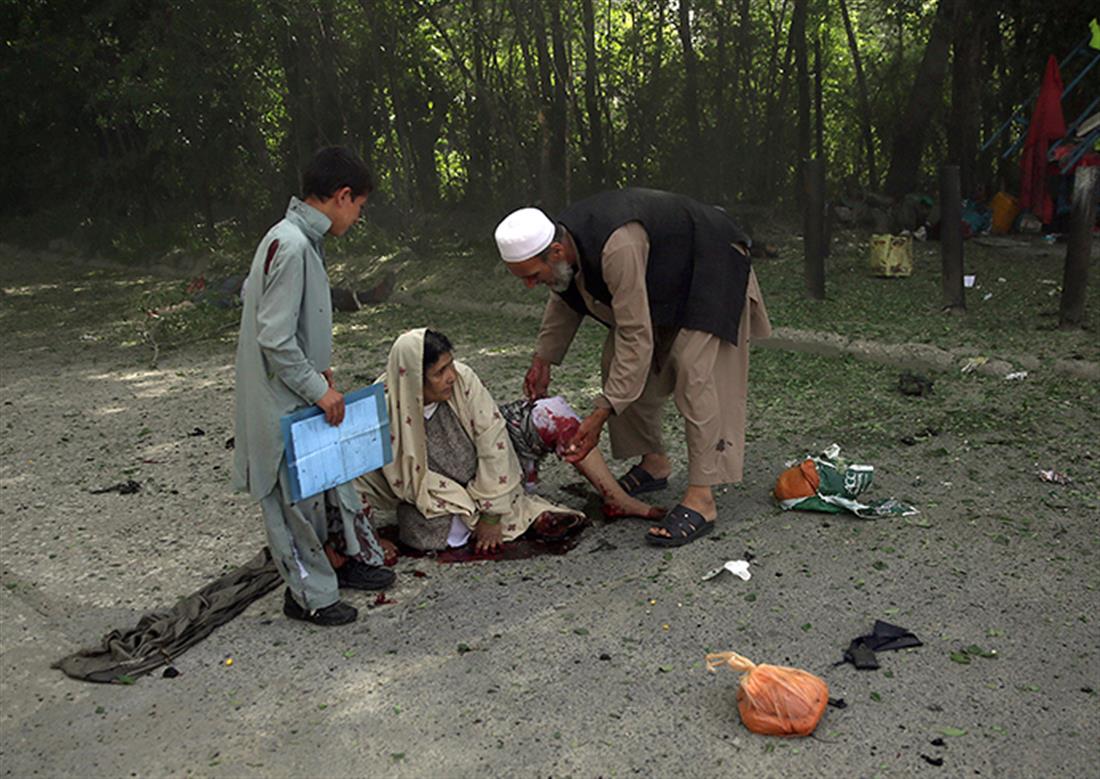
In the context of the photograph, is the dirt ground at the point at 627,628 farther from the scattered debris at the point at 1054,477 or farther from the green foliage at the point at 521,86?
the green foliage at the point at 521,86

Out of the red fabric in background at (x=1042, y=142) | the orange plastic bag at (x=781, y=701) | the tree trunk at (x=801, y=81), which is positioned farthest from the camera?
the tree trunk at (x=801, y=81)

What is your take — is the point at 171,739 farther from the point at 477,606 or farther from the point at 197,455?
the point at 197,455

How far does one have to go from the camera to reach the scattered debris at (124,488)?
5.68m

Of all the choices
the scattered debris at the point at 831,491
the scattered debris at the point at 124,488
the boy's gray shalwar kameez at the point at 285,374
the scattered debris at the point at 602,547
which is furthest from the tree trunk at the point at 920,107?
the boy's gray shalwar kameez at the point at 285,374

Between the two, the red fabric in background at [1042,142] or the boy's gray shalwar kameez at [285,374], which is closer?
the boy's gray shalwar kameez at [285,374]

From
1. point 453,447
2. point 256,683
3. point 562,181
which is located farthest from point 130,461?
point 562,181

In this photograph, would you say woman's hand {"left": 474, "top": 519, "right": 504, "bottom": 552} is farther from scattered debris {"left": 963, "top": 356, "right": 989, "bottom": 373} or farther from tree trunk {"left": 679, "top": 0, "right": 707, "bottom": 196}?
tree trunk {"left": 679, "top": 0, "right": 707, "bottom": 196}

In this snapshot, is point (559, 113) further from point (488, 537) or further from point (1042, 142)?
point (488, 537)

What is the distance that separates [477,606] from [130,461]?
10.2 feet

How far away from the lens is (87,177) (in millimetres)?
19016

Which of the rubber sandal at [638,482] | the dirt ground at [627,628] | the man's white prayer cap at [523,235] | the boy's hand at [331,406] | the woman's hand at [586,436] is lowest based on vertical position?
the dirt ground at [627,628]

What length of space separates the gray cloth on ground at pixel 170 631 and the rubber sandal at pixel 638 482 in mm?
1719

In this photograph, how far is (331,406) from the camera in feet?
12.2

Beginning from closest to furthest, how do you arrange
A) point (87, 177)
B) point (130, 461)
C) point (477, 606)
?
point (477, 606) → point (130, 461) → point (87, 177)
